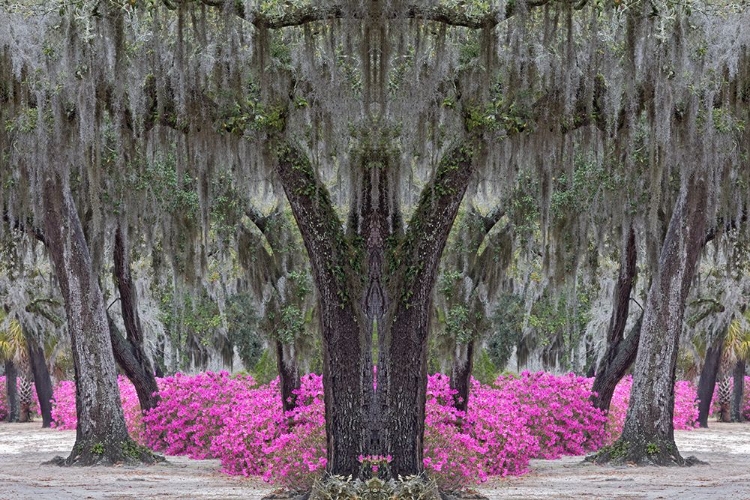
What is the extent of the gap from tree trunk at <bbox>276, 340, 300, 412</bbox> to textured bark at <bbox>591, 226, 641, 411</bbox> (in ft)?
19.0

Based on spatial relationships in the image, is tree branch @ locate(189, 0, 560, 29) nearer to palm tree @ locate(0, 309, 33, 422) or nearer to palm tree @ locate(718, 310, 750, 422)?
palm tree @ locate(0, 309, 33, 422)

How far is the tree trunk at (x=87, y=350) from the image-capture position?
1492 centimetres

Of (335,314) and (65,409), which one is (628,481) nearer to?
(335,314)

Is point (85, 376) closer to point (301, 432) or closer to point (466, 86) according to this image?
point (301, 432)

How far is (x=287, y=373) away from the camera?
15.3 metres

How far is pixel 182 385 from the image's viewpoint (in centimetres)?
1800

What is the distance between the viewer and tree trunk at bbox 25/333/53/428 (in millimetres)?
27438

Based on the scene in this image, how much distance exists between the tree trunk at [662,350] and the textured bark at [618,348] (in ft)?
5.80

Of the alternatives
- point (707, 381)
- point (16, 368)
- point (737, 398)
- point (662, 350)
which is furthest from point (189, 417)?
point (737, 398)

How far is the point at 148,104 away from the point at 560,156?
448cm

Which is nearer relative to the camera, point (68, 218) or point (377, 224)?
point (377, 224)

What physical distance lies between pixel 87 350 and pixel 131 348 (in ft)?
8.54

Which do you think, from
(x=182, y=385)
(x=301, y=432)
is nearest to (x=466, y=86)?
(x=301, y=432)

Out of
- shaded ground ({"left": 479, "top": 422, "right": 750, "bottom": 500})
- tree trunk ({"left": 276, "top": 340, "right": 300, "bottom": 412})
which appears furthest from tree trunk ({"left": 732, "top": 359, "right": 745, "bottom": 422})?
tree trunk ({"left": 276, "top": 340, "right": 300, "bottom": 412})
